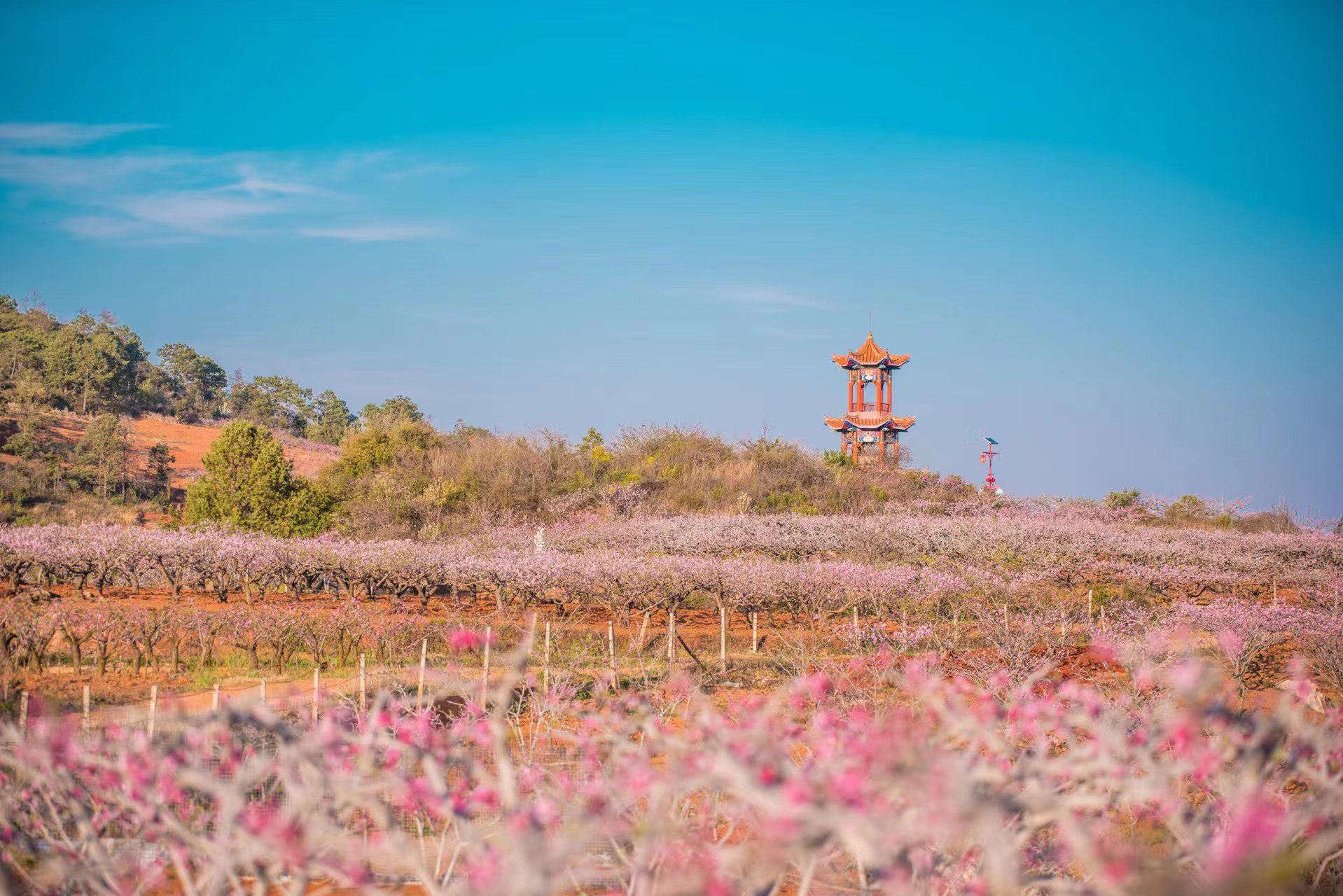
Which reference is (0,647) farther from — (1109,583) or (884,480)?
(884,480)

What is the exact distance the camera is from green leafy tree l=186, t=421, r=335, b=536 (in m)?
27.0

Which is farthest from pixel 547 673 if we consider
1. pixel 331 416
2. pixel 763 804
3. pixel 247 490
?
pixel 331 416

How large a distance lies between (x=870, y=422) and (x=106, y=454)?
32.6m

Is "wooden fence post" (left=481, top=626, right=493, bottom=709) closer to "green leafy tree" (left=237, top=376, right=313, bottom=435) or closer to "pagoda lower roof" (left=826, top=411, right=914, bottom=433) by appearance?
"pagoda lower roof" (left=826, top=411, right=914, bottom=433)

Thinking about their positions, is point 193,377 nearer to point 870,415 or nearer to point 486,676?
point 870,415

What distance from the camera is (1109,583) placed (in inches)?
948

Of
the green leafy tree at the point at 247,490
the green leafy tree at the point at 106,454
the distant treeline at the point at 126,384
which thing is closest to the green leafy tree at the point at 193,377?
the distant treeline at the point at 126,384

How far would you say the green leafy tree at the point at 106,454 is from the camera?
39562 mm

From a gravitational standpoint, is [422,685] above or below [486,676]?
above

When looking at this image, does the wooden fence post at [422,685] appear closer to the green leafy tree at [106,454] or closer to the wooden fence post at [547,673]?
the wooden fence post at [547,673]

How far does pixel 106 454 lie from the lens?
40.2 m

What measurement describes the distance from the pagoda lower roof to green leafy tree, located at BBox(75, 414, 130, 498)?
30561 mm

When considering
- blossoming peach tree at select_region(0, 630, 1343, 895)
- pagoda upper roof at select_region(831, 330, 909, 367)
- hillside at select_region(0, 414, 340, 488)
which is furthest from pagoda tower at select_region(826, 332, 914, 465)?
blossoming peach tree at select_region(0, 630, 1343, 895)

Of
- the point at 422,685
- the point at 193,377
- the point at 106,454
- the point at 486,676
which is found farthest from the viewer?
the point at 193,377
